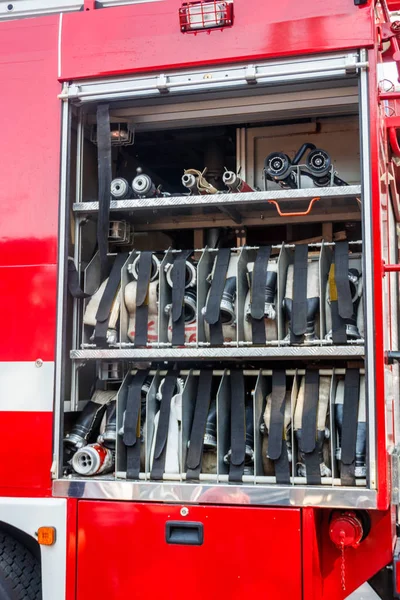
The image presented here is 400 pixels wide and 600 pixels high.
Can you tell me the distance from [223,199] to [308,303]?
588 millimetres

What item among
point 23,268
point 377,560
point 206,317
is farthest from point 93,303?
point 377,560

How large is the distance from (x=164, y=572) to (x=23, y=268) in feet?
4.72

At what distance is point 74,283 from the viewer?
318 cm

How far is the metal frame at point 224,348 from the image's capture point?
9.09 feet

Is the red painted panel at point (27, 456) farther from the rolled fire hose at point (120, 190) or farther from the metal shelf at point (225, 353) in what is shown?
the rolled fire hose at point (120, 190)

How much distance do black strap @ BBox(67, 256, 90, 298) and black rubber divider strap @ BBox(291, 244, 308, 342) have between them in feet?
3.11

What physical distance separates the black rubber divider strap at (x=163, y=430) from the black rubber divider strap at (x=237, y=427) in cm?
29

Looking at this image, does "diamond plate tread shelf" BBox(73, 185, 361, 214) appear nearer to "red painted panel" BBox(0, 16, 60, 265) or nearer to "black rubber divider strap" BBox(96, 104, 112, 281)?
"black rubber divider strap" BBox(96, 104, 112, 281)

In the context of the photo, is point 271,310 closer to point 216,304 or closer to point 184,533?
point 216,304

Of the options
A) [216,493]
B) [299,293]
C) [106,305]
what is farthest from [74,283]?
[216,493]

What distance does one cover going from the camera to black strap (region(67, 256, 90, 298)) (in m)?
3.16

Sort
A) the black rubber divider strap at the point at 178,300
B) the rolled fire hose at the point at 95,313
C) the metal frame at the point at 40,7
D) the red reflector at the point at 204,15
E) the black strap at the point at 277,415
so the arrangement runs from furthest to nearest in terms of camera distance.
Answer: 1. the metal frame at the point at 40,7
2. the rolled fire hose at the point at 95,313
3. the black rubber divider strap at the point at 178,300
4. the red reflector at the point at 204,15
5. the black strap at the point at 277,415

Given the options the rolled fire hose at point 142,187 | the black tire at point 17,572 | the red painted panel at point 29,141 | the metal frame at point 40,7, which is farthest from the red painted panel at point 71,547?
the metal frame at point 40,7

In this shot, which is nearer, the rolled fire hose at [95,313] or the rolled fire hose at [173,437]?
the rolled fire hose at [173,437]
